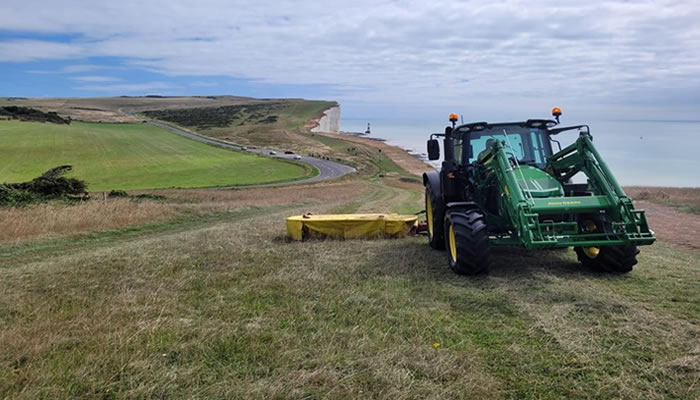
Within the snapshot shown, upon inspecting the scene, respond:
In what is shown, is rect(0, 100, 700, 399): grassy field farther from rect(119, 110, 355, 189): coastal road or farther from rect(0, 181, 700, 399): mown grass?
rect(119, 110, 355, 189): coastal road

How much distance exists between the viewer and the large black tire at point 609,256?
24.2 feet

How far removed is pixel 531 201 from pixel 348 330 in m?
3.49

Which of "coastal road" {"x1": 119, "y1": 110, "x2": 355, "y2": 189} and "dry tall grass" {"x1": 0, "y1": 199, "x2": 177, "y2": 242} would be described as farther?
"coastal road" {"x1": 119, "y1": 110, "x2": 355, "y2": 189}

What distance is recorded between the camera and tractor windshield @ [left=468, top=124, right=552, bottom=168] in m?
9.07

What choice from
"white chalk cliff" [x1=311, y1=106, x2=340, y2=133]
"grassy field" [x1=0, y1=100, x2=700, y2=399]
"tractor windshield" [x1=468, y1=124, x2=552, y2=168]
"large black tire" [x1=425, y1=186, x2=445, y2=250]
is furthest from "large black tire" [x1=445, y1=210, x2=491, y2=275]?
"white chalk cliff" [x1=311, y1=106, x2=340, y2=133]

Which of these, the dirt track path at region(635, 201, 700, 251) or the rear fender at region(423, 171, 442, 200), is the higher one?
the rear fender at region(423, 171, 442, 200)

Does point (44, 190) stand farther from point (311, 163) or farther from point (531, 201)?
point (311, 163)

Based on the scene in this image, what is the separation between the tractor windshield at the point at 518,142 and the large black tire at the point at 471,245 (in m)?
1.99

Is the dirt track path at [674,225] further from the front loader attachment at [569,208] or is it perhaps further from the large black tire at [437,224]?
the large black tire at [437,224]

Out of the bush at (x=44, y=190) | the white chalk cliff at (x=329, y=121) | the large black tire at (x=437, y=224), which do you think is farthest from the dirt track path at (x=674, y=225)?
the white chalk cliff at (x=329, y=121)

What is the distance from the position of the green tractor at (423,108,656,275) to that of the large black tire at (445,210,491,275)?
1 centimetres

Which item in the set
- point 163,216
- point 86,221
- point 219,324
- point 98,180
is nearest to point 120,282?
point 219,324

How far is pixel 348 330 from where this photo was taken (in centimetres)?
525

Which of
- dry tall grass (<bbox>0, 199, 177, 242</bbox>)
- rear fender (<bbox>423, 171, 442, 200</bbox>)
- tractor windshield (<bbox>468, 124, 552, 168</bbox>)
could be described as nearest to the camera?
tractor windshield (<bbox>468, 124, 552, 168</bbox>)
